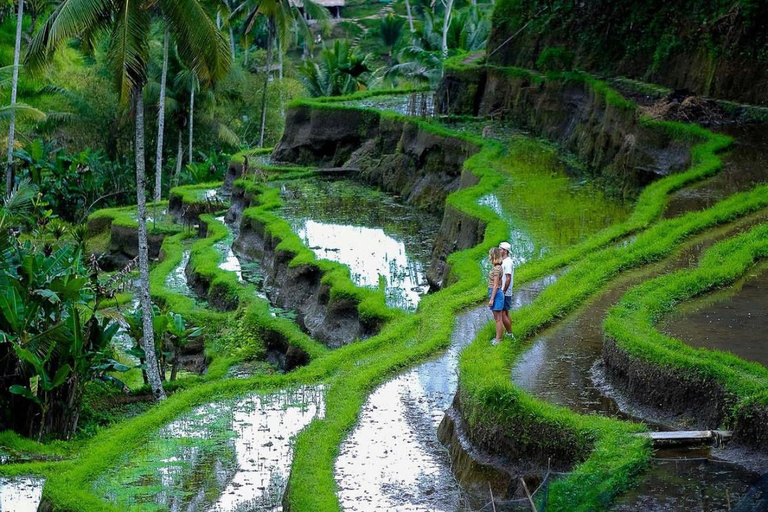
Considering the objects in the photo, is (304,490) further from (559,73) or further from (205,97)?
(205,97)

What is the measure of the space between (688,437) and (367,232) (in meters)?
17.4

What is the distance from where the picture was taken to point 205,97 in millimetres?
43938

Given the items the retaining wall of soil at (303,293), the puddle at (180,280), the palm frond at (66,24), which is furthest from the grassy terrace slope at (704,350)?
the puddle at (180,280)

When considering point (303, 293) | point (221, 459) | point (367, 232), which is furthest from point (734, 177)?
point (221, 459)

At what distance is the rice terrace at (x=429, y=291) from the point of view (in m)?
11.3

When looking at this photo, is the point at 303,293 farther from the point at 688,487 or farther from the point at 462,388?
the point at 688,487

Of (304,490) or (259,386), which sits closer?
(304,490)

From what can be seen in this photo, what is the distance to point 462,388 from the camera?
40.8ft

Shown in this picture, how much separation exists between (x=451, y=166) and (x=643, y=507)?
2125cm

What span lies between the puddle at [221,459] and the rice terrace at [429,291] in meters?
0.05

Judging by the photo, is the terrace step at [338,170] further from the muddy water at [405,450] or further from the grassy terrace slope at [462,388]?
the muddy water at [405,450]

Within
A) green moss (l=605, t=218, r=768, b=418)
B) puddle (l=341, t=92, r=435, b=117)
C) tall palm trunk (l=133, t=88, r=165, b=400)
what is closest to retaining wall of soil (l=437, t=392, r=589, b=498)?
green moss (l=605, t=218, r=768, b=418)

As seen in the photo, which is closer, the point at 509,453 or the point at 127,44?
the point at 509,453

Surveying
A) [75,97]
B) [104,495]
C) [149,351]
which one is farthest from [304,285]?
[75,97]
